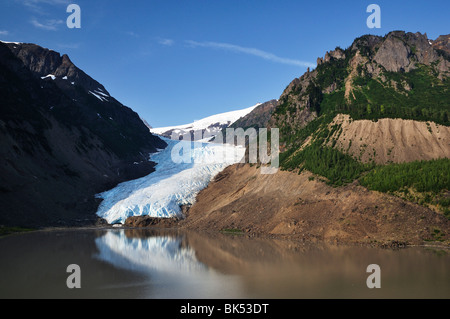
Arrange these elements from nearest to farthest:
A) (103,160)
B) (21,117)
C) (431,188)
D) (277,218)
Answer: (431,188) < (277,218) < (21,117) < (103,160)

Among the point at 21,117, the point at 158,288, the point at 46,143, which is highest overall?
the point at 21,117

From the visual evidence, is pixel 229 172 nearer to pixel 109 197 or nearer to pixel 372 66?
pixel 109 197

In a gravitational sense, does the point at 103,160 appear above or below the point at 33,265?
above

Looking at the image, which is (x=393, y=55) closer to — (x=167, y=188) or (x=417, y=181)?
(x=417, y=181)

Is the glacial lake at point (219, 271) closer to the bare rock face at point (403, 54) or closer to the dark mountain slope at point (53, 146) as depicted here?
the dark mountain slope at point (53, 146)

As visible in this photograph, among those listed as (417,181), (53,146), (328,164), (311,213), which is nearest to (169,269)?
(311,213)

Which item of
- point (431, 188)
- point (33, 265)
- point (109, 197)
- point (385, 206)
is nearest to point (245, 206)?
point (385, 206)

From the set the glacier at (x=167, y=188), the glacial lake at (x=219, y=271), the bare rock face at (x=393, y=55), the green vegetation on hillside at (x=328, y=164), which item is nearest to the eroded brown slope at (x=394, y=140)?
the green vegetation on hillside at (x=328, y=164)
